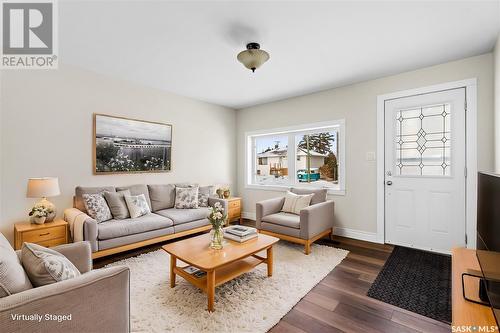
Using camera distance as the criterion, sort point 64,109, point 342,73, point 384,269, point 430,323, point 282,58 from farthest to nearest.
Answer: point 342,73 → point 64,109 → point 282,58 → point 384,269 → point 430,323

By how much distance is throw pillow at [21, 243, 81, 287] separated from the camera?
117 cm

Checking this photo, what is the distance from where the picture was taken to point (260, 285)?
90.0 inches

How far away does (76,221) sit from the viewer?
2.72m

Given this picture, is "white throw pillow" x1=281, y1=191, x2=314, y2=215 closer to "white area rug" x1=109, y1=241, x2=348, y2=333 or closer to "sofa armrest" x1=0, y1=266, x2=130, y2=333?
"white area rug" x1=109, y1=241, x2=348, y2=333

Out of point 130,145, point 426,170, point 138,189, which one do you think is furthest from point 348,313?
point 130,145

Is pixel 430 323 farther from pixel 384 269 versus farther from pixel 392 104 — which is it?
pixel 392 104

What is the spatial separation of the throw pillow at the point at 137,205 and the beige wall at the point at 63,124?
0.51 m

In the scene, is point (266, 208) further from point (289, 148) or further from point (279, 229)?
point (289, 148)

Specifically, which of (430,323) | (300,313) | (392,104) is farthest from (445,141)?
(300,313)

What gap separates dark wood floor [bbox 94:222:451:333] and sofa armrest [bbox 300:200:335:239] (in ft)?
1.98

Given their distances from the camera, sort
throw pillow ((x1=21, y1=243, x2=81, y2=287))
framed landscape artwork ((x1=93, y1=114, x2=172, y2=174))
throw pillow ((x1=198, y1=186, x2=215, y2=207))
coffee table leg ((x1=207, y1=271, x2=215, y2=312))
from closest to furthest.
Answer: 1. throw pillow ((x1=21, y1=243, x2=81, y2=287))
2. coffee table leg ((x1=207, y1=271, x2=215, y2=312))
3. framed landscape artwork ((x1=93, y1=114, x2=172, y2=174))
4. throw pillow ((x1=198, y1=186, x2=215, y2=207))

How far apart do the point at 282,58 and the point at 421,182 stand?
8.26 ft

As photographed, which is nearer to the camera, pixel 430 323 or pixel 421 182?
pixel 430 323

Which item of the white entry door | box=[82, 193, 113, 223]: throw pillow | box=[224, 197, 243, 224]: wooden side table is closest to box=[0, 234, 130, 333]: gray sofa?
box=[82, 193, 113, 223]: throw pillow
